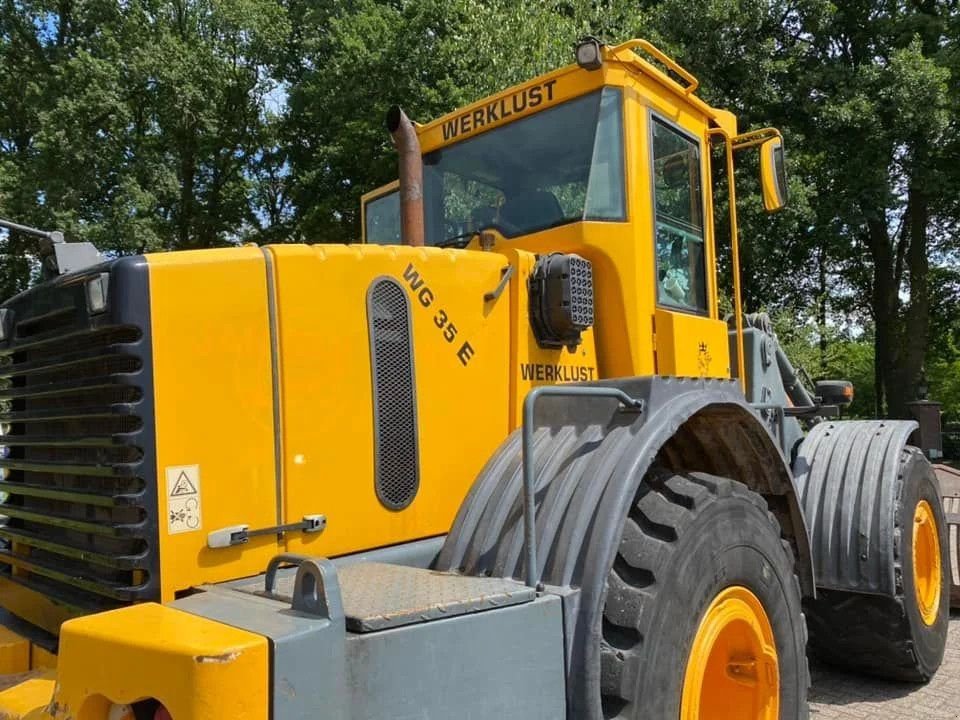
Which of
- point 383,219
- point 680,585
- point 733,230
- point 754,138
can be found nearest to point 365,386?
point 680,585

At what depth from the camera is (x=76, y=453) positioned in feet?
8.36

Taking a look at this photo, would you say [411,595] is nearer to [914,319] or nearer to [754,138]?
[754,138]

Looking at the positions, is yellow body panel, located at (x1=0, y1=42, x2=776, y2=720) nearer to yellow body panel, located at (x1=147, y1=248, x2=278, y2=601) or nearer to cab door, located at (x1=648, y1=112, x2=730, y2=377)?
yellow body panel, located at (x1=147, y1=248, x2=278, y2=601)

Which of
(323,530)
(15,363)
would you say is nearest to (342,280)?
(323,530)

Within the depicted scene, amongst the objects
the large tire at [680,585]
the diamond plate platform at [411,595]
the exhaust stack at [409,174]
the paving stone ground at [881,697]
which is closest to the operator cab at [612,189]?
the exhaust stack at [409,174]

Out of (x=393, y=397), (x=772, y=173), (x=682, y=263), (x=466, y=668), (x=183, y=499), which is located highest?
(x=772, y=173)

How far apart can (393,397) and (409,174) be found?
1.19m

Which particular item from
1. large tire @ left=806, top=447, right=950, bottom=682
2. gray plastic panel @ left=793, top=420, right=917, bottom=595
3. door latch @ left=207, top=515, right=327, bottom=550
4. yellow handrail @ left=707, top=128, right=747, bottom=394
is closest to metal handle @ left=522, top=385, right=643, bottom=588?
door latch @ left=207, top=515, right=327, bottom=550

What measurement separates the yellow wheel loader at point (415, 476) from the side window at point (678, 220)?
0.03 meters

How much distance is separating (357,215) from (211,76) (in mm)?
7056

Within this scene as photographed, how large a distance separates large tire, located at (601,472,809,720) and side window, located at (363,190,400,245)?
90.9 inches

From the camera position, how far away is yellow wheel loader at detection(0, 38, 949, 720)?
1950mm

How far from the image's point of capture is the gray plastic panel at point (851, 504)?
169 inches

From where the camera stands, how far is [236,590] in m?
2.20
